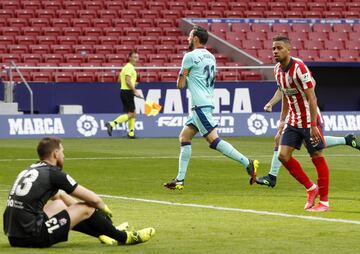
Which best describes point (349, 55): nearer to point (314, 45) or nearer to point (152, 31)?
point (314, 45)

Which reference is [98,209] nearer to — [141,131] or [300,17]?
[141,131]

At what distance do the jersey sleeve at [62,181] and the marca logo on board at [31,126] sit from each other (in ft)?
73.0

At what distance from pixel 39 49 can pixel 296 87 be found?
78.8 ft

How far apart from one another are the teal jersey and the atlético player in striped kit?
2.50 meters

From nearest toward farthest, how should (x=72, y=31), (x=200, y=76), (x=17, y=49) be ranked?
(x=200, y=76)
(x=17, y=49)
(x=72, y=31)

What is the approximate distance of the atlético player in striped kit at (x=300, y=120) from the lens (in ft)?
43.3

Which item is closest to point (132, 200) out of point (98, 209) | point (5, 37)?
point (98, 209)

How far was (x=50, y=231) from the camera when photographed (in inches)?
379

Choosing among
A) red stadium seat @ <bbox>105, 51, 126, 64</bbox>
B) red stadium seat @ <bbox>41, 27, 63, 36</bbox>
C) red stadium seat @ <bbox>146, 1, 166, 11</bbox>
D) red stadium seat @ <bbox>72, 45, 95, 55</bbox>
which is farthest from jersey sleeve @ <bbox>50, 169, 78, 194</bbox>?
red stadium seat @ <bbox>146, 1, 166, 11</bbox>

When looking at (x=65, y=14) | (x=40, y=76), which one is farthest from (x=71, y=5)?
(x=40, y=76)

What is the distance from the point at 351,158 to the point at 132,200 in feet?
31.9

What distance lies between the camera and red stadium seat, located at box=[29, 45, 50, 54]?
36500 mm

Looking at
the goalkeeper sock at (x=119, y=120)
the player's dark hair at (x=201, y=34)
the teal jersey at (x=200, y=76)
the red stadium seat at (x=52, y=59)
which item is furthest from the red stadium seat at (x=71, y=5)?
the player's dark hair at (x=201, y=34)

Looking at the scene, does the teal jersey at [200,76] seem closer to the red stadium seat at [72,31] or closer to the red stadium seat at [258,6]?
the red stadium seat at [72,31]
